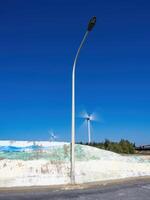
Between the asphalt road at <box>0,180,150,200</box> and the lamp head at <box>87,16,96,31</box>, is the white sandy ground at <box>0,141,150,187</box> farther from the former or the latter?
the lamp head at <box>87,16,96,31</box>

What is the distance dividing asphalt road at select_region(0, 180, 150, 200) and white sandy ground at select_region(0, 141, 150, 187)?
2453 mm

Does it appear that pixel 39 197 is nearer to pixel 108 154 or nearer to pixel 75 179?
pixel 75 179

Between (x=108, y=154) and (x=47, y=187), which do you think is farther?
(x=108, y=154)

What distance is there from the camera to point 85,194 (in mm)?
15672

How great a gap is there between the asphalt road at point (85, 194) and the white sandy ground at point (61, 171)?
2453 millimetres

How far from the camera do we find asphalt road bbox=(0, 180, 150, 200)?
1456 cm

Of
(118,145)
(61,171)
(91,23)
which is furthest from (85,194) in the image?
(118,145)

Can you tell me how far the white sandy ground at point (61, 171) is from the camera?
19475 millimetres

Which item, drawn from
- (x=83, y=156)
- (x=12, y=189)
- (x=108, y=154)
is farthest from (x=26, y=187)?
(x=108, y=154)

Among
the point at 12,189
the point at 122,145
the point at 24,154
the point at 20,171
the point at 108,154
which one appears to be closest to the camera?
the point at 12,189

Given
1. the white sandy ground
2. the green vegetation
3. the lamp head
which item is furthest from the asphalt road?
the green vegetation

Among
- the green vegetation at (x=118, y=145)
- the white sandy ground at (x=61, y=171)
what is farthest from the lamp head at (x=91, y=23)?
the green vegetation at (x=118, y=145)

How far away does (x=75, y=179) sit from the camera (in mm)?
20172

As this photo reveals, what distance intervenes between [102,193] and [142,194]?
72.0 inches
